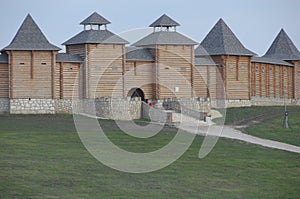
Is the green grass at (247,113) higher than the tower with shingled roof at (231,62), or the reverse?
the tower with shingled roof at (231,62)

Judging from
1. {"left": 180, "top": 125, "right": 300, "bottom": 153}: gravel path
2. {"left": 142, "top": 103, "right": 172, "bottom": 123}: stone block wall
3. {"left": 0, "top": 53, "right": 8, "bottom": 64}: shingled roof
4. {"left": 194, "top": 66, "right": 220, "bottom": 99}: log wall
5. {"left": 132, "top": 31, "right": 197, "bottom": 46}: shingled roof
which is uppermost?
{"left": 132, "top": 31, "right": 197, "bottom": 46}: shingled roof

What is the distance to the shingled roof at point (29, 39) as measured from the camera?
48594mm

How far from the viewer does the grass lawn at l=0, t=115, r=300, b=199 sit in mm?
21672

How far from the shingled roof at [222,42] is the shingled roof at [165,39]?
3.55m

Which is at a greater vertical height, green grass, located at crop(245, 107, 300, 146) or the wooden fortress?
the wooden fortress

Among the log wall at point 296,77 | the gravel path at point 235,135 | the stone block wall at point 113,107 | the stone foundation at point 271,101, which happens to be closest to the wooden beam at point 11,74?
the stone block wall at point 113,107

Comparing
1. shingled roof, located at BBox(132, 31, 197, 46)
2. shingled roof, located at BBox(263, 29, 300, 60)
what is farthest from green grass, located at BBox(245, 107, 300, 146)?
shingled roof, located at BBox(263, 29, 300, 60)

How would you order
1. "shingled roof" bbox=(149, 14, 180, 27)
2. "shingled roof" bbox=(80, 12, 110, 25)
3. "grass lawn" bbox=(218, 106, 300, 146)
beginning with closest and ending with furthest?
"grass lawn" bbox=(218, 106, 300, 146) → "shingled roof" bbox=(80, 12, 110, 25) → "shingled roof" bbox=(149, 14, 180, 27)

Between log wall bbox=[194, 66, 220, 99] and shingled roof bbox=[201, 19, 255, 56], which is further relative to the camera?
shingled roof bbox=[201, 19, 255, 56]

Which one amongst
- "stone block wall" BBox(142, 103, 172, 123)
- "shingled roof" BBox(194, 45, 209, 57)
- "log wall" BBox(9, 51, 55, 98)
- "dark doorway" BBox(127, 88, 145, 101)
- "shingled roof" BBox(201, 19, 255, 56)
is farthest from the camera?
"shingled roof" BBox(194, 45, 209, 57)

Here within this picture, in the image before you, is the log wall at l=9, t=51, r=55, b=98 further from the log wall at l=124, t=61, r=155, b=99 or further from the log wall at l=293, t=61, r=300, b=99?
the log wall at l=293, t=61, r=300, b=99

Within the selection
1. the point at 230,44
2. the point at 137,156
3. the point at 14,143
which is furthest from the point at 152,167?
the point at 230,44

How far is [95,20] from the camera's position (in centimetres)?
5262

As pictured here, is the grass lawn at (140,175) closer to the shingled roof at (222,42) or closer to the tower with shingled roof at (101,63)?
the tower with shingled roof at (101,63)
